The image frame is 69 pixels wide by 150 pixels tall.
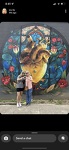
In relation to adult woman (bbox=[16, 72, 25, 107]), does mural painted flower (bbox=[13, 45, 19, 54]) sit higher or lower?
higher

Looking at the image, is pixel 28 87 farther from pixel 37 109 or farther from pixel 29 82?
pixel 37 109

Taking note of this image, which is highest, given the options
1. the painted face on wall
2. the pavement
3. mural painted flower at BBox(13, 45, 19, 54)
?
mural painted flower at BBox(13, 45, 19, 54)

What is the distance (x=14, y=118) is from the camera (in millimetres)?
1969

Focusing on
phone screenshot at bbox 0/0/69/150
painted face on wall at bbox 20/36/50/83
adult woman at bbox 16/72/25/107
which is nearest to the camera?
phone screenshot at bbox 0/0/69/150

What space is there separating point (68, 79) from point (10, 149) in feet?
1.66

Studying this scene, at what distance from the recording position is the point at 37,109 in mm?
2045

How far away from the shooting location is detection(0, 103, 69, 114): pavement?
2020 millimetres

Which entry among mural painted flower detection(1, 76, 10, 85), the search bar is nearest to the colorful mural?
mural painted flower detection(1, 76, 10, 85)

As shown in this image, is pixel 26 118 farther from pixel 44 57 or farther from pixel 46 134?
pixel 44 57

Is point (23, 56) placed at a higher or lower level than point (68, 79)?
higher

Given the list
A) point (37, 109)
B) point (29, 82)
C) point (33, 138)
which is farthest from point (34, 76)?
point (33, 138)

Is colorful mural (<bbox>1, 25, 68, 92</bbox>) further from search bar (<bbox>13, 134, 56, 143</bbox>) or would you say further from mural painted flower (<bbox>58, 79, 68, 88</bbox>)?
search bar (<bbox>13, 134, 56, 143</bbox>)

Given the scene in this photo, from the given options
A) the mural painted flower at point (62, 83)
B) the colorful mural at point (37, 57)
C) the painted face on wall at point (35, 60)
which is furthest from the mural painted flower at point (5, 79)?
the mural painted flower at point (62, 83)
